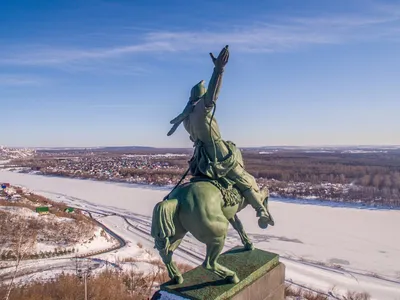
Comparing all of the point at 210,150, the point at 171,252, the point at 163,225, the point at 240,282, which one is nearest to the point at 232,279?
the point at 240,282

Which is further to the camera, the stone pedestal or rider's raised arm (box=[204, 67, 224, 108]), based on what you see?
the stone pedestal

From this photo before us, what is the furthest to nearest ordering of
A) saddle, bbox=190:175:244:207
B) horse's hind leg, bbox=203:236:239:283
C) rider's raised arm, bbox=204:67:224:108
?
1. saddle, bbox=190:175:244:207
2. horse's hind leg, bbox=203:236:239:283
3. rider's raised arm, bbox=204:67:224:108

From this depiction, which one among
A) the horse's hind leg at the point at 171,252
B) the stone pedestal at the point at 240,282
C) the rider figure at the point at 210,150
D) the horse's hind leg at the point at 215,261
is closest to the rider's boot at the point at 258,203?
the rider figure at the point at 210,150

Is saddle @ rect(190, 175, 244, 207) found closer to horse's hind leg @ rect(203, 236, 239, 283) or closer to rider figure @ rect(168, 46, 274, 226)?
rider figure @ rect(168, 46, 274, 226)

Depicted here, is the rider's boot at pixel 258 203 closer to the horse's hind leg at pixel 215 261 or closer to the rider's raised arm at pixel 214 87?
the horse's hind leg at pixel 215 261

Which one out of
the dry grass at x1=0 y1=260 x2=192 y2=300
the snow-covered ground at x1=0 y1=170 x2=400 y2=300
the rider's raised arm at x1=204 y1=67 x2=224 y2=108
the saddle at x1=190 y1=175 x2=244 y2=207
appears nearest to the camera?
the rider's raised arm at x1=204 y1=67 x2=224 y2=108

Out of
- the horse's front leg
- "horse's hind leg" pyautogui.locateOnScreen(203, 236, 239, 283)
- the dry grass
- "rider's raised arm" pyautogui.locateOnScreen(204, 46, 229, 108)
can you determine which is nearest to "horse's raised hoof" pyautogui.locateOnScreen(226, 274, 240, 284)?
"horse's hind leg" pyautogui.locateOnScreen(203, 236, 239, 283)

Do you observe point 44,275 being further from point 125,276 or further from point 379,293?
point 379,293

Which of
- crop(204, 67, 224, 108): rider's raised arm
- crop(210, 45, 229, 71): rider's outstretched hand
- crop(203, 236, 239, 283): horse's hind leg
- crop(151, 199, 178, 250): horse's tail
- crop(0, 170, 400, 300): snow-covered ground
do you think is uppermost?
crop(210, 45, 229, 71): rider's outstretched hand

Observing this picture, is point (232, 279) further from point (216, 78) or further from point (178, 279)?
point (216, 78)
